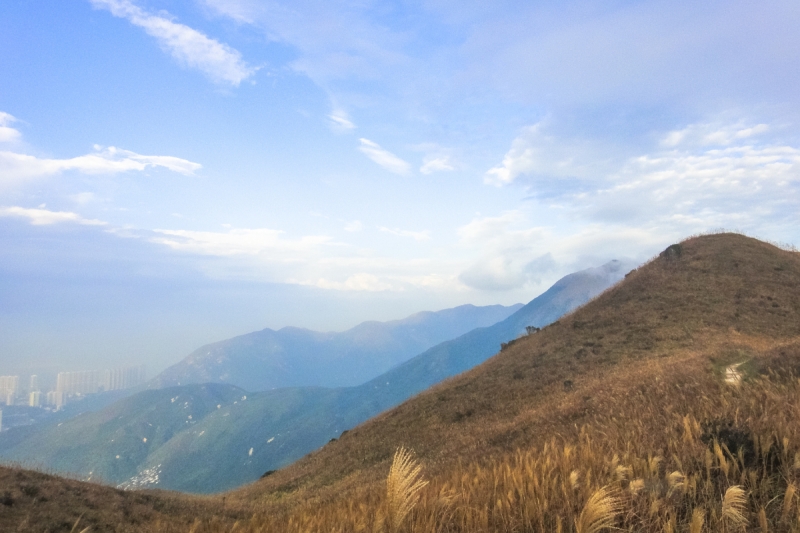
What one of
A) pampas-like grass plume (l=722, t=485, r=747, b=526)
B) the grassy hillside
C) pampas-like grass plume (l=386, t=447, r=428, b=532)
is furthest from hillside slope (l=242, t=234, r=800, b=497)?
pampas-like grass plume (l=386, t=447, r=428, b=532)

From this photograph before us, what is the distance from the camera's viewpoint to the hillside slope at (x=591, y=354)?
65.6 feet

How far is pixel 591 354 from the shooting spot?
1136 inches

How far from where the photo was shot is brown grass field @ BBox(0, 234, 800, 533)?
406cm

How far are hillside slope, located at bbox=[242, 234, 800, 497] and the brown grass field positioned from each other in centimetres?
19

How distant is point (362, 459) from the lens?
23.6m

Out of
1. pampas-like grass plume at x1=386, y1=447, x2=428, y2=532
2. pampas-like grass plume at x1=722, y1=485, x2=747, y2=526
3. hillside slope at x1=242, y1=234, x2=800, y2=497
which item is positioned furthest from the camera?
hillside slope at x1=242, y1=234, x2=800, y2=497

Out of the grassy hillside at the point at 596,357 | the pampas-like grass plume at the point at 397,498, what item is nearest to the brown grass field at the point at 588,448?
the pampas-like grass plume at the point at 397,498

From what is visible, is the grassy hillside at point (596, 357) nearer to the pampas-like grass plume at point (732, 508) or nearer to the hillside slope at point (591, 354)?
the hillside slope at point (591, 354)

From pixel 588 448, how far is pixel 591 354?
2569cm

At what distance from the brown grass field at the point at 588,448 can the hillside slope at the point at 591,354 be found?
0.62ft

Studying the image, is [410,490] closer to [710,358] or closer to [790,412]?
[790,412]

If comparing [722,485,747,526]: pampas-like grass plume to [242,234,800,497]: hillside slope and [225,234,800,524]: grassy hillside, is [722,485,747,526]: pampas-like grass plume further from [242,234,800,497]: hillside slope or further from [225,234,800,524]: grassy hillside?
[242,234,800,497]: hillside slope

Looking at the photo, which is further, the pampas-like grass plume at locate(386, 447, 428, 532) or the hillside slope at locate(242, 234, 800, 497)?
the hillside slope at locate(242, 234, 800, 497)

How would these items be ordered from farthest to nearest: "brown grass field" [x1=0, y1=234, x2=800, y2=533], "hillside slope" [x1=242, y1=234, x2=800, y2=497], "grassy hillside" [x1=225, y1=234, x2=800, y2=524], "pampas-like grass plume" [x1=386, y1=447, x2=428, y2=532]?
"hillside slope" [x1=242, y1=234, x2=800, y2=497], "grassy hillside" [x1=225, y1=234, x2=800, y2=524], "brown grass field" [x1=0, y1=234, x2=800, y2=533], "pampas-like grass plume" [x1=386, y1=447, x2=428, y2=532]
